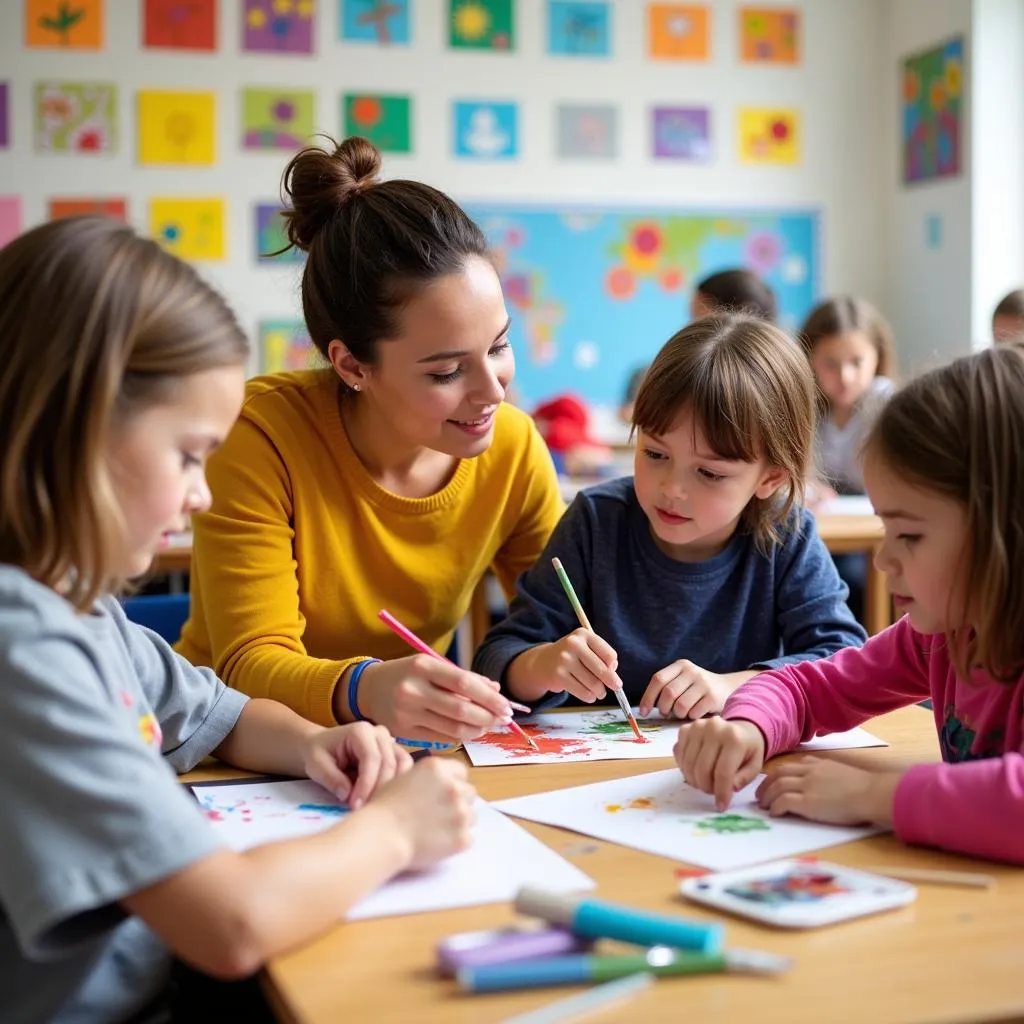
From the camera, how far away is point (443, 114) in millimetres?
4879

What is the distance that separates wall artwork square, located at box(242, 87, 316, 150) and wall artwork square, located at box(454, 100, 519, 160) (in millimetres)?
538

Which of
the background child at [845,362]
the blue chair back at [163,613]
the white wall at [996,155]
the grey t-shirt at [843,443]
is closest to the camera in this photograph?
the blue chair back at [163,613]

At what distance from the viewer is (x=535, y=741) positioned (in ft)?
4.19

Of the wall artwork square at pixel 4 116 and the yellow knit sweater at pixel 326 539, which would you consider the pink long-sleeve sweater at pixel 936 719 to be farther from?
the wall artwork square at pixel 4 116

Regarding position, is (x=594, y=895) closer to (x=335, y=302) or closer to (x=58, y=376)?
(x=58, y=376)

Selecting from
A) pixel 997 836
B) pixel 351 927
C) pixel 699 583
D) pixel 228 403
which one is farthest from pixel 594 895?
pixel 699 583

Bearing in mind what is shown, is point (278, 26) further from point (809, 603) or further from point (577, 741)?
point (577, 741)

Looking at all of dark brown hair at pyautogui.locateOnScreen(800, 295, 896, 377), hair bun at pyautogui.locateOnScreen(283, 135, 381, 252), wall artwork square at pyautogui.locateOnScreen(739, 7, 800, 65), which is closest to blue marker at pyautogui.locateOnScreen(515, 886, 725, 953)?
hair bun at pyautogui.locateOnScreen(283, 135, 381, 252)

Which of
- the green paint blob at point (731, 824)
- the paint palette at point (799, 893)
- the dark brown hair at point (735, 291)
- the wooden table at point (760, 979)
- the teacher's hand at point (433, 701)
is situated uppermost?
the dark brown hair at point (735, 291)

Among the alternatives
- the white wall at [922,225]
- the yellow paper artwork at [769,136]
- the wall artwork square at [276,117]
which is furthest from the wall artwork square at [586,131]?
the white wall at [922,225]

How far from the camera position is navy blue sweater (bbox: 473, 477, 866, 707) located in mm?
1531

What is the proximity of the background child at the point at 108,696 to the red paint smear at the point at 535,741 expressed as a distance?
274mm

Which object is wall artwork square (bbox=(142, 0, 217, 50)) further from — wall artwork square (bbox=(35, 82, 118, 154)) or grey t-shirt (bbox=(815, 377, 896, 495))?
grey t-shirt (bbox=(815, 377, 896, 495))

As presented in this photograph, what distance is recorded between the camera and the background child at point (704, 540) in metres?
1.48
